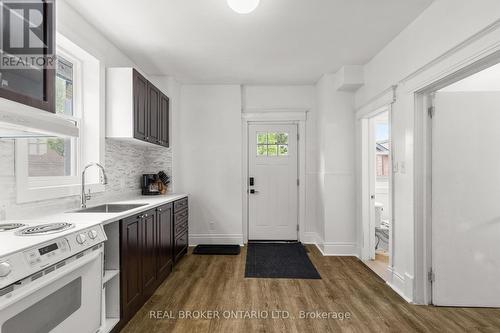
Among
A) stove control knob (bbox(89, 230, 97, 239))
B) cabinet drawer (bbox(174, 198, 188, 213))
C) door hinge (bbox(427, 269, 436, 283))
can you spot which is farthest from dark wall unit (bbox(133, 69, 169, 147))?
door hinge (bbox(427, 269, 436, 283))

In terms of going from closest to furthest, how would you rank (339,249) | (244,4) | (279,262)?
(244,4) → (279,262) → (339,249)

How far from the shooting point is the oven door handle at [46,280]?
3.68ft

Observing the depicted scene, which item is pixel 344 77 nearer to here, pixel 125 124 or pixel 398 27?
pixel 398 27

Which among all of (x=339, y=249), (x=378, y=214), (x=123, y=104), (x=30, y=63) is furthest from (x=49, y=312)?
(x=378, y=214)

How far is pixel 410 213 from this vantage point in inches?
102

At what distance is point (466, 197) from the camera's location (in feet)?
7.86

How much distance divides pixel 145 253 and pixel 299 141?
3.05 metres

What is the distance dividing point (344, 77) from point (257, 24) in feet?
5.33

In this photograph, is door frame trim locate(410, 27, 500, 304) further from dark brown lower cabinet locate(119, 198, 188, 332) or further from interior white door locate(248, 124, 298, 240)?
dark brown lower cabinet locate(119, 198, 188, 332)

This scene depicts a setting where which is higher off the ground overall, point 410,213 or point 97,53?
point 97,53

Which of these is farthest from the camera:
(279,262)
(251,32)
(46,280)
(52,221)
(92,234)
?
(279,262)

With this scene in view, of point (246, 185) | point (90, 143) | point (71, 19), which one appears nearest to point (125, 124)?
point (90, 143)

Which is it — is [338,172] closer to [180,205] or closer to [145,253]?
[180,205]

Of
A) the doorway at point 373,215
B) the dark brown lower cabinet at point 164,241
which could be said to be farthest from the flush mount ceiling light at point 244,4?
the dark brown lower cabinet at point 164,241
